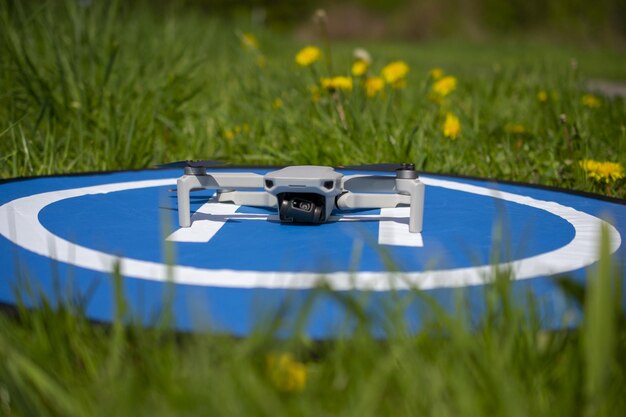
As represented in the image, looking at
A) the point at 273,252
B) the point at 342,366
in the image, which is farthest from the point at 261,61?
the point at 342,366

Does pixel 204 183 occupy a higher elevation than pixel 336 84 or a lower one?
lower

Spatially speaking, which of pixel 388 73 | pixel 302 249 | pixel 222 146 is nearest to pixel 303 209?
pixel 302 249

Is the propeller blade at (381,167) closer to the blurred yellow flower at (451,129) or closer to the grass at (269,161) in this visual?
the grass at (269,161)

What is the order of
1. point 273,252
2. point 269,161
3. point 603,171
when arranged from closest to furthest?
1. point 273,252
2. point 603,171
3. point 269,161

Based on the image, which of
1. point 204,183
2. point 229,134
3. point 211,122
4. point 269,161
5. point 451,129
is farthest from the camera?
point 211,122

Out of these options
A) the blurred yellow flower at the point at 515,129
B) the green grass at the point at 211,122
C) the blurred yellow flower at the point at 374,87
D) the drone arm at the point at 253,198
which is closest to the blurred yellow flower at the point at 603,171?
the green grass at the point at 211,122

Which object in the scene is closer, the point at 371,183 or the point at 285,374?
the point at 285,374

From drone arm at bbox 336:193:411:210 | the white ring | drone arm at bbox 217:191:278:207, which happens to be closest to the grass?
the white ring

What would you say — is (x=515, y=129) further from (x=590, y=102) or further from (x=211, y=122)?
(x=211, y=122)
